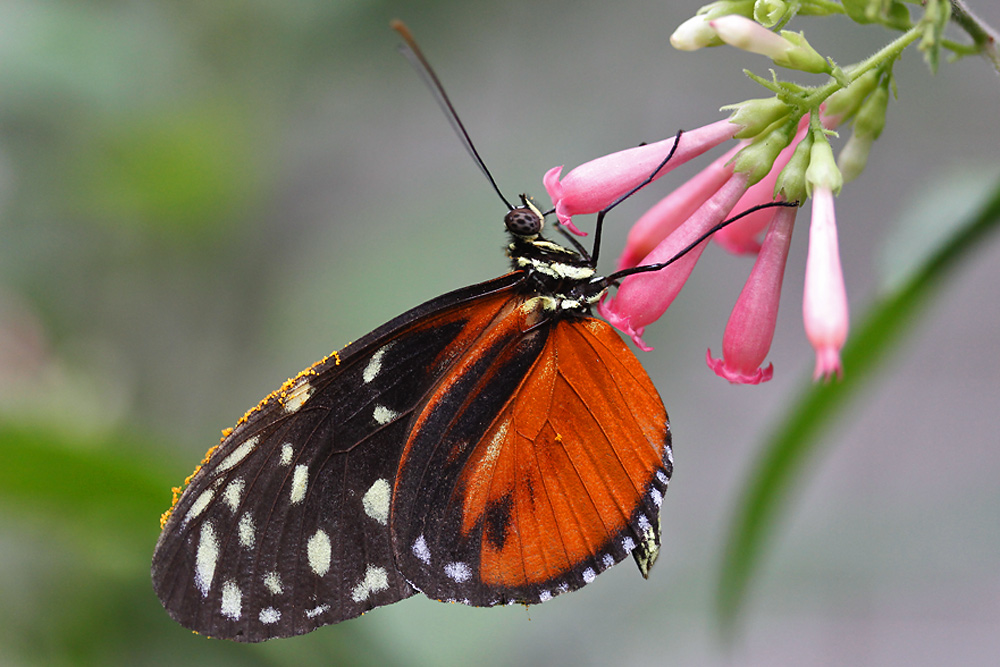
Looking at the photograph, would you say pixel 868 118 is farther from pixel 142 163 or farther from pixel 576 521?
pixel 142 163

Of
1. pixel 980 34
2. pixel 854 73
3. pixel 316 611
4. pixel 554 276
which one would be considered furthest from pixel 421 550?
pixel 980 34

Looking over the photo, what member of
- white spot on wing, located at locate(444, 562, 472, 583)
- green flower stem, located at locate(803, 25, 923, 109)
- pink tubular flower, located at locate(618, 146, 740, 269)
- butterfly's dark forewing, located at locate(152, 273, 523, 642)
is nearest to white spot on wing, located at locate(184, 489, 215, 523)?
butterfly's dark forewing, located at locate(152, 273, 523, 642)

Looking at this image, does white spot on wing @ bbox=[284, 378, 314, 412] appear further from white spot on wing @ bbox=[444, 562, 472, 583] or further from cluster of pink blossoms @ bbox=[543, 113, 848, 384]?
cluster of pink blossoms @ bbox=[543, 113, 848, 384]

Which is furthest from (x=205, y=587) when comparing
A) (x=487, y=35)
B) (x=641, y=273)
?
(x=487, y=35)

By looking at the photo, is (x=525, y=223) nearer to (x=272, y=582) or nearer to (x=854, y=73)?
(x=854, y=73)

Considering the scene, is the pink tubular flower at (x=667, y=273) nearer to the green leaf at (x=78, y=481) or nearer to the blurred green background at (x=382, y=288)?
the blurred green background at (x=382, y=288)

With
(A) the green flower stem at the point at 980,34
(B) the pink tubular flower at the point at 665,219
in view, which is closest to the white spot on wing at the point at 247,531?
(B) the pink tubular flower at the point at 665,219
